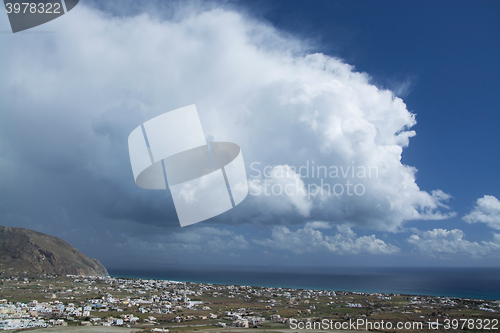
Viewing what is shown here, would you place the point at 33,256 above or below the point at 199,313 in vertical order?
above

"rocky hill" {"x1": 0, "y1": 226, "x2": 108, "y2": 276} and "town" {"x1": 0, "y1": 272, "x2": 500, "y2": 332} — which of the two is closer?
"town" {"x1": 0, "y1": 272, "x2": 500, "y2": 332}

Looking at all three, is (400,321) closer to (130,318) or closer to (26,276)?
(130,318)

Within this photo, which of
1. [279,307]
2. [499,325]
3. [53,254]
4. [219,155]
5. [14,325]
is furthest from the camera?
[53,254]

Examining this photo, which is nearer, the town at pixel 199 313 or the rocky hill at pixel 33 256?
the town at pixel 199 313

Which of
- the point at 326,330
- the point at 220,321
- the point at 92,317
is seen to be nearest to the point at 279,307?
the point at 220,321

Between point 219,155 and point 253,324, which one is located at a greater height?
point 219,155

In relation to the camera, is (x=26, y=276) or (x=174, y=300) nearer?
(x=174, y=300)

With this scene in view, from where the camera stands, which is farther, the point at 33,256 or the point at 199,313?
the point at 33,256

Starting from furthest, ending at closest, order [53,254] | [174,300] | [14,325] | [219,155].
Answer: [53,254]
[174,300]
[14,325]
[219,155]
